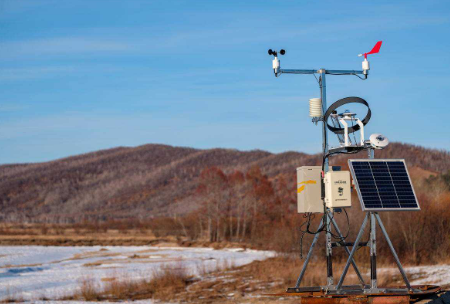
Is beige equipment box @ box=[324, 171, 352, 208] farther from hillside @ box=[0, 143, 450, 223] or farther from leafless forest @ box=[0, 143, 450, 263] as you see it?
hillside @ box=[0, 143, 450, 223]

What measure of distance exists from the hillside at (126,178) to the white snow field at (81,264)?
43.4 m

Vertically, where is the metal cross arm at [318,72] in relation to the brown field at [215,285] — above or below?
above

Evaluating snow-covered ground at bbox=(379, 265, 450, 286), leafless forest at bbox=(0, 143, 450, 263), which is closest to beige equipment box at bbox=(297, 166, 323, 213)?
snow-covered ground at bbox=(379, 265, 450, 286)

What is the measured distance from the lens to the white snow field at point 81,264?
80.7ft

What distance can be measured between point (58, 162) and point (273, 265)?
352 feet

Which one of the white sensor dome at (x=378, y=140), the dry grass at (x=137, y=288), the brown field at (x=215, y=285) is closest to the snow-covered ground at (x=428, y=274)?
the brown field at (x=215, y=285)

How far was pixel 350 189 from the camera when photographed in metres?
12.1

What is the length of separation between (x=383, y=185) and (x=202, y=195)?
46181 mm

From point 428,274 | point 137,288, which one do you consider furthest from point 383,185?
point 137,288

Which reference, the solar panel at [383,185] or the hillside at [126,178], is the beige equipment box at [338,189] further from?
the hillside at [126,178]

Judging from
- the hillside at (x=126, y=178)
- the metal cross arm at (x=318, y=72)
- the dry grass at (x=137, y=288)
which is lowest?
the dry grass at (x=137, y=288)

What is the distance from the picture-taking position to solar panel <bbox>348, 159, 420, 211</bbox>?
447 inches

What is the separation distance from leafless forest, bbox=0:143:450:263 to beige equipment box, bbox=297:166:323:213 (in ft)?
56.5

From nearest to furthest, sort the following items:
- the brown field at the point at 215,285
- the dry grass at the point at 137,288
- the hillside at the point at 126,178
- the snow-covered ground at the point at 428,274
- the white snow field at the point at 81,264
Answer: the snow-covered ground at the point at 428,274 → the brown field at the point at 215,285 → the dry grass at the point at 137,288 → the white snow field at the point at 81,264 → the hillside at the point at 126,178
